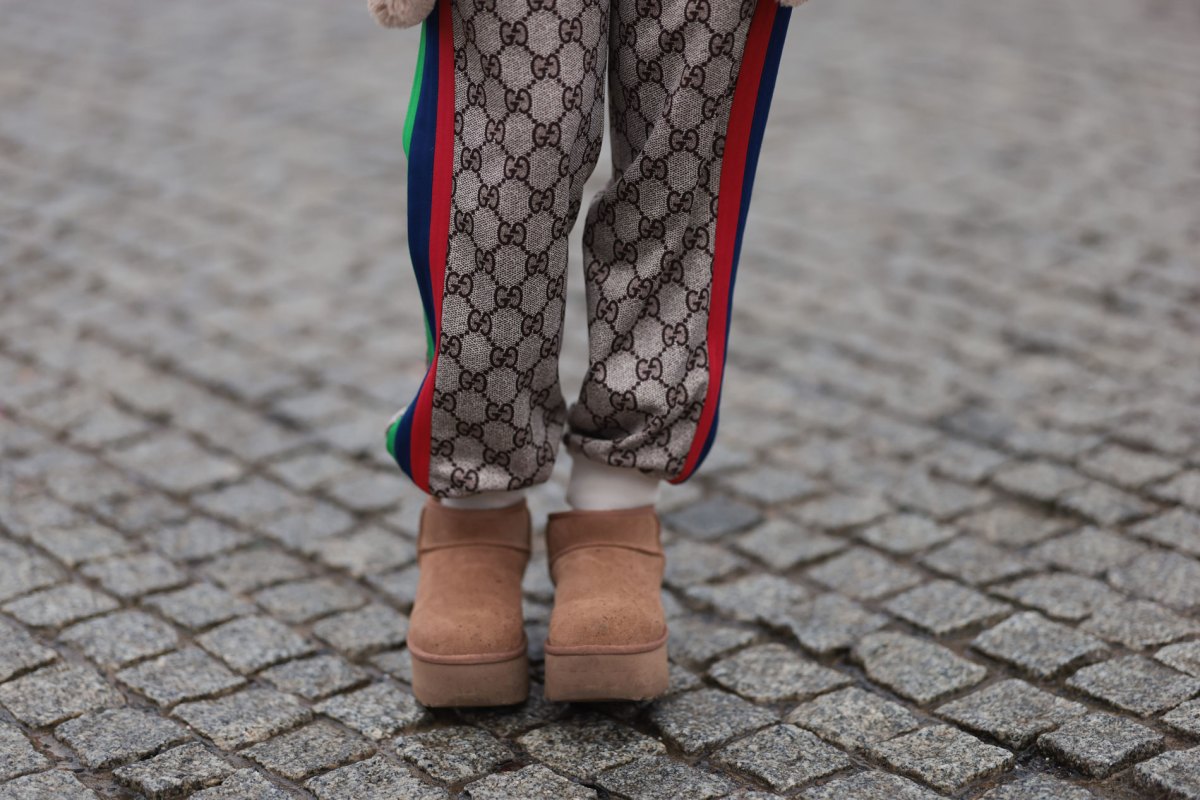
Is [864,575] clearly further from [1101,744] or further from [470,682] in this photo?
[470,682]

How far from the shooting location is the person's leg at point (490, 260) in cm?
178

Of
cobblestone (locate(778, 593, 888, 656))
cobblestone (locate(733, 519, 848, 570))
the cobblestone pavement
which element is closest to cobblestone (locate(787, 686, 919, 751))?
the cobblestone pavement

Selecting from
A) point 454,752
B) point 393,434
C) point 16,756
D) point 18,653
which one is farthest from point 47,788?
point 393,434

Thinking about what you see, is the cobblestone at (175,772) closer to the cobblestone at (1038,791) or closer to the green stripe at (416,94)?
the green stripe at (416,94)

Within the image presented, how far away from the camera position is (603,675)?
1.94m

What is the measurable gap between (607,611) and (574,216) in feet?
1.77

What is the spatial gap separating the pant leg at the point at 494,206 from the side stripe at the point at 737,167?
7.3 inches

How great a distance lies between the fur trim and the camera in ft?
5.73

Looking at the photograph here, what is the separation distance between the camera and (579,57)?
5.85ft

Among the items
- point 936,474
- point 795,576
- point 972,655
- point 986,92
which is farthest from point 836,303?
point 986,92

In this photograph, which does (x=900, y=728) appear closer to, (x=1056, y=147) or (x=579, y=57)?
(x=579, y=57)

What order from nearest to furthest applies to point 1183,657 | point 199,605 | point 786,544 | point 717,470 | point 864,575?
point 1183,657, point 199,605, point 864,575, point 786,544, point 717,470

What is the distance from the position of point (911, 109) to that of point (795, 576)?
11.9ft

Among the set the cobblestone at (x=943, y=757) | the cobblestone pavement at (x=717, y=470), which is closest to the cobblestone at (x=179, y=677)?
the cobblestone pavement at (x=717, y=470)
